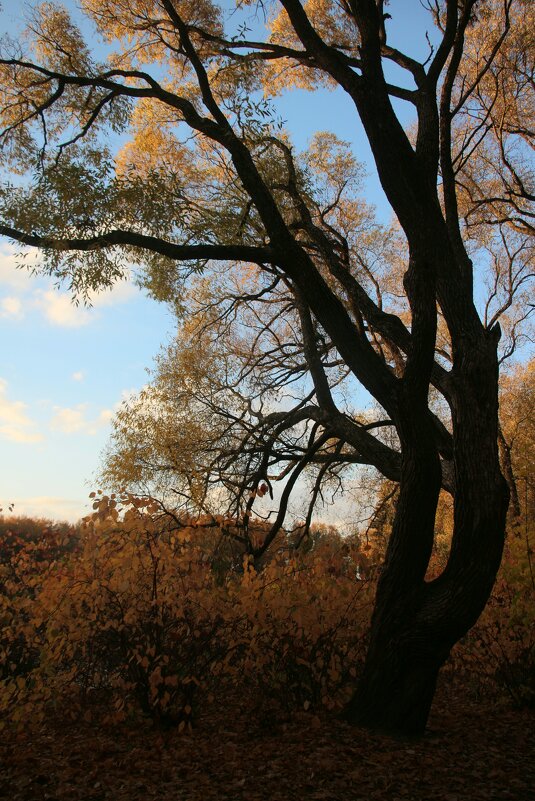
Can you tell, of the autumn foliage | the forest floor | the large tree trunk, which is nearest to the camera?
the forest floor

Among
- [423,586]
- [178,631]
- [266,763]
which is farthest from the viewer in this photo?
[178,631]

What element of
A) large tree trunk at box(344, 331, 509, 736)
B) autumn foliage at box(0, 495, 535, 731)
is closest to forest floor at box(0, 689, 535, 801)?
autumn foliage at box(0, 495, 535, 731)

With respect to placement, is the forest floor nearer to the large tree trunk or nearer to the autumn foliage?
the autumn foliage

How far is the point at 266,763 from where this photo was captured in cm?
467

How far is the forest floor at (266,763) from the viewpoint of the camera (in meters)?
4.24

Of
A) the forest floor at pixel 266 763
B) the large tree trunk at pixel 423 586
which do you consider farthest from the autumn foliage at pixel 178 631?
the large tree trunk at pixel 423 586

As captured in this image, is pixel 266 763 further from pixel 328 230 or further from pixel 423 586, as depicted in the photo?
pixel 328 230

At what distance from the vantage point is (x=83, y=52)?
26.3 feet

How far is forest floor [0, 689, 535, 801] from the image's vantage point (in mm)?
4242

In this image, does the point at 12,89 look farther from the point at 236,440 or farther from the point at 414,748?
the point at 414,748

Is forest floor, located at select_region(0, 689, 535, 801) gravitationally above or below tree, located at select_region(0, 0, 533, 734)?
below

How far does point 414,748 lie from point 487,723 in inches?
56.8

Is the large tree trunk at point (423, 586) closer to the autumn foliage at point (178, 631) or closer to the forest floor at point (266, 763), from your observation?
the forest floor at point (266, 763)

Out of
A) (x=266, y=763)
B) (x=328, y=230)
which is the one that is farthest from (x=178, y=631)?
(x=328, y=230)
